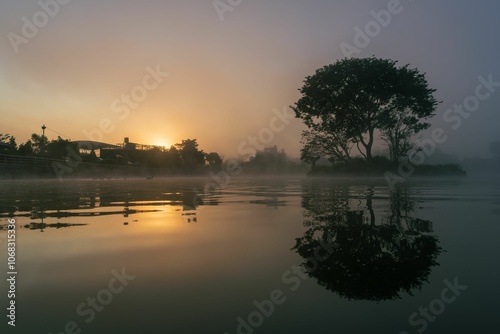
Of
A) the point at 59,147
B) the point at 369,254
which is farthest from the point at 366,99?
the point at 59,147

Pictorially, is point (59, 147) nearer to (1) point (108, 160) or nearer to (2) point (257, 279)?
(1) point (108, 160)

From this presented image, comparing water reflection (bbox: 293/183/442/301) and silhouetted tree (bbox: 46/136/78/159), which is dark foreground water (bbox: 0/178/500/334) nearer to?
water reflection (bbox: 293/183/442/301)

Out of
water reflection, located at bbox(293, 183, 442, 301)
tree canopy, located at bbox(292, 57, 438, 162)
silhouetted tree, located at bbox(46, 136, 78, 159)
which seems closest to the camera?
water reflection, located at bbox(293, 183, 442, 301)

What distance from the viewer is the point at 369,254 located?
9.70 ft

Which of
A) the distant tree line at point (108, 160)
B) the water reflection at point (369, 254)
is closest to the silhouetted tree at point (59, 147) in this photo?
the distant tree line at point (108, 160)

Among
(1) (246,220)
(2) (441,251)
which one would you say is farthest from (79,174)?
(2) (441,251)

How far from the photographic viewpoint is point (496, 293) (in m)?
2.07

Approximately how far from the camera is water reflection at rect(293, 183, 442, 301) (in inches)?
88.0

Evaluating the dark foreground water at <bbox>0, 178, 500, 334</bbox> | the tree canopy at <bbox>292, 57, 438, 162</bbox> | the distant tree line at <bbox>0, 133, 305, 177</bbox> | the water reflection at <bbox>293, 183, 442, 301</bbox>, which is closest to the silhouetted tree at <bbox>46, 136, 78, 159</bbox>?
the distant tree line at <bbox>0, 133, 305, 177</bbox>

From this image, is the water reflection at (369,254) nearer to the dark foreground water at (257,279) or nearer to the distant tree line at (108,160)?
the dark foreground water at (257,279)

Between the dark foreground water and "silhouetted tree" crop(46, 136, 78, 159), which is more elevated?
"silhouetted tree" crop(46, 136, 78, 159)

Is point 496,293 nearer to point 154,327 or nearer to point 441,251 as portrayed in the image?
point 441,251

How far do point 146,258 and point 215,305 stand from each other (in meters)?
1.23

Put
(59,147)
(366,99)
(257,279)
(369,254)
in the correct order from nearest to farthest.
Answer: (257,279)
(369,254)
(366,99)
(59,147)
